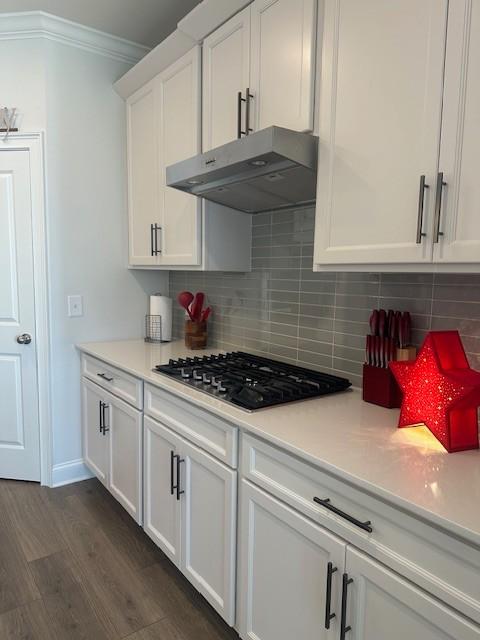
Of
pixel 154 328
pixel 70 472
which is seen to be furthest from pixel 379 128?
pixel 70 472

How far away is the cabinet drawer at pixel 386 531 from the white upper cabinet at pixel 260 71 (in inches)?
43.3

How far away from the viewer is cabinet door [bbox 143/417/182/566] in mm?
1694

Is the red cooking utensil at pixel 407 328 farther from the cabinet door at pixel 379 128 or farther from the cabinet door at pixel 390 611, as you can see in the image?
the cabinet door at pixel 390 611

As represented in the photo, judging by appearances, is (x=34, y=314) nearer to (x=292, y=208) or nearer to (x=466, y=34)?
(x=292, y=208)

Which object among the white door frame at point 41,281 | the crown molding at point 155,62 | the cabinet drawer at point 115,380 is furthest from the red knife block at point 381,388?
the white door frame at point 41,281

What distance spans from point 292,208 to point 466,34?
3.32 feet

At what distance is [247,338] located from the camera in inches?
88.7

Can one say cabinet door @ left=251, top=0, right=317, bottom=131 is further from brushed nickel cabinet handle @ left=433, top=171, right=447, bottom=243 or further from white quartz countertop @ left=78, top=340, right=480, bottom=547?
white quartz countertop @ left=78, top=340, right=480, bottom=547

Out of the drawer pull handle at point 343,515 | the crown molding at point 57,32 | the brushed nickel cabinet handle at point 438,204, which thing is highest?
the crown molding at point 57,32

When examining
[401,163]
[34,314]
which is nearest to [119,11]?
[34,314]


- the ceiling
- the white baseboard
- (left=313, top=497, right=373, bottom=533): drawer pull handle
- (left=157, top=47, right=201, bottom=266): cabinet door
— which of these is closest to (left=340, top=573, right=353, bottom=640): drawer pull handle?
(left=313, top=497, right=373, bottom=533): drawer pull handle

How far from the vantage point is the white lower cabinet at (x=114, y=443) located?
1981 millimetres

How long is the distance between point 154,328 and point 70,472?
1.04 m

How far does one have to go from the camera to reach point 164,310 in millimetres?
2648
